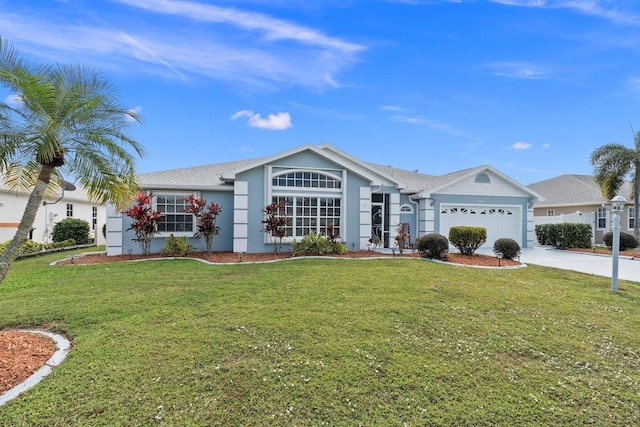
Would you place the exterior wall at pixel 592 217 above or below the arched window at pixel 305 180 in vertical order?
below

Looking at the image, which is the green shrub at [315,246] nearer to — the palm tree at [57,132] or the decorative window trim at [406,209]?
the decorative window trim at [406,209]

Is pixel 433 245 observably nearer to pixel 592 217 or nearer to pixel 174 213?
pixel 174 213

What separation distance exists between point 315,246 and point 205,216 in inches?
180

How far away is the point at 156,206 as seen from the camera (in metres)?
13.6

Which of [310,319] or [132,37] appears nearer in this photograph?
[310,319]

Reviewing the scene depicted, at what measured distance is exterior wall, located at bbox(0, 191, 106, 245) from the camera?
17275 mm

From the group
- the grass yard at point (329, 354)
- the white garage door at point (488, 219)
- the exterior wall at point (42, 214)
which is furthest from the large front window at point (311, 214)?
the exterior wall at point (42, 214)

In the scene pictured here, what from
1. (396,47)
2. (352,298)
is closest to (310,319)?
(352,298)

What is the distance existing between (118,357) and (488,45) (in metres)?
14.5

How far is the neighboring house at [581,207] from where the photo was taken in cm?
2117

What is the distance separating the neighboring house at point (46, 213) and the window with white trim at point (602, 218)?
32.0 m

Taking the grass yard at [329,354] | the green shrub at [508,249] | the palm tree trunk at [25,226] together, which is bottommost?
the grass yard at [329,354]

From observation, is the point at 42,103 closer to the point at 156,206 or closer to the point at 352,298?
the point at 352,298

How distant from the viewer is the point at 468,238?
43.0ft
